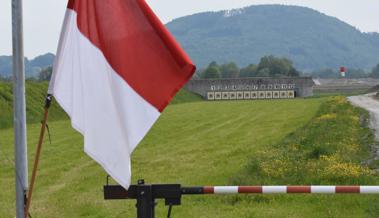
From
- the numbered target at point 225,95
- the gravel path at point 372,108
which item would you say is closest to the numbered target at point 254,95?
the numbered target at point 225,95

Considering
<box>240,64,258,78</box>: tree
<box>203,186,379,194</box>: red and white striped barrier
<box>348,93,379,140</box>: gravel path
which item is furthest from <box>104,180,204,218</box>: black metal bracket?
<box>240,64,258,78</box>: tree

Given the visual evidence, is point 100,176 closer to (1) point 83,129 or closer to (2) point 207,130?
(1) point 83,129

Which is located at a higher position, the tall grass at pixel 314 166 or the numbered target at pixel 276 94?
the tall grass at pixel 314 166

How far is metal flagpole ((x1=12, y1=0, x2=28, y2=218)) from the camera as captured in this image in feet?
19.1

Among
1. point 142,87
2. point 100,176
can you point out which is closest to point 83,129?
point 142,87

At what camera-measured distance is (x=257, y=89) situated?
10950 centimetres

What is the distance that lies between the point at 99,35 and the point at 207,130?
2633 centimetres

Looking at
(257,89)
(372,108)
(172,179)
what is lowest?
(257,89)

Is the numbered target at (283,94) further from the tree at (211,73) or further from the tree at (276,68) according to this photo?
the tree at (276,68)

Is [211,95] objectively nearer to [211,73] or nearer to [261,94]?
[261,94]

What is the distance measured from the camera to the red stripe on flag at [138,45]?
18.7 ft

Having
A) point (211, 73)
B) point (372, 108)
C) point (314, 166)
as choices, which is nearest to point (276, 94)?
point (211, 73)

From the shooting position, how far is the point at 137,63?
574 cm

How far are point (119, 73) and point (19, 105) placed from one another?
1.06 m
